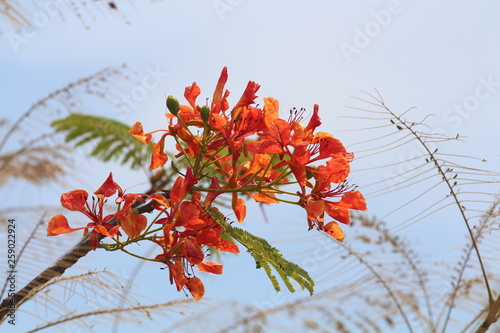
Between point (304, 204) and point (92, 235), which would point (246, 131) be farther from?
point (92, 235)

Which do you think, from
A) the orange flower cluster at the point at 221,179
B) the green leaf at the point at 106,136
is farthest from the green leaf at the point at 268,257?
the green leaf at the point at 106,136

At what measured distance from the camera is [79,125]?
5676 mm

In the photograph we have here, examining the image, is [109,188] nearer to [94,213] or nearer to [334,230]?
[94,213]

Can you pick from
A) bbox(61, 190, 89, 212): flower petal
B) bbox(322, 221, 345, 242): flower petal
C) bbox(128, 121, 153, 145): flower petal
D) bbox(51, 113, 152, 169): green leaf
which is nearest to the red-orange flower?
bbox(61, 190, 89, 212): flower petal

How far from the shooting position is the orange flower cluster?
3.89 feet

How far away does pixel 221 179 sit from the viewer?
1.30 meters

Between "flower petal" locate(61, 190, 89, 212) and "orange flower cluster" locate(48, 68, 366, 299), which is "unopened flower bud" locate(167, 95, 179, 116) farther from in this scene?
"flower petal" locate(61, 190, 89, 212)

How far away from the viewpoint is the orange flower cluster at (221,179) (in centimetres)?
119

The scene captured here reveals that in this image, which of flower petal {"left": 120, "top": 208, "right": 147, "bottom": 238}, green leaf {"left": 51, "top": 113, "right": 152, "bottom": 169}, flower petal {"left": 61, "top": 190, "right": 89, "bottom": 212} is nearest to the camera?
flower petal {"left": 120, "top": 208, "right": 147, "bottom": 238}

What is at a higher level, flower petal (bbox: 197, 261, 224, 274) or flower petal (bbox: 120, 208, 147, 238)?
flower petal (bbox: 120, 208, 147, 238)

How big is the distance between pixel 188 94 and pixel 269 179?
0.29 metres

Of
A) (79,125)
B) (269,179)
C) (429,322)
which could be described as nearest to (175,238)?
(269,179)

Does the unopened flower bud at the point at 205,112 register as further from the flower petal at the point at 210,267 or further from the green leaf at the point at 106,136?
the green leaf at the point at 106,136

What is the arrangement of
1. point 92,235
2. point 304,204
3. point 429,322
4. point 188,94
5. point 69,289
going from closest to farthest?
point 92,235 < point 304,204 < point 188,94 < point 69,289 < point 429,322
